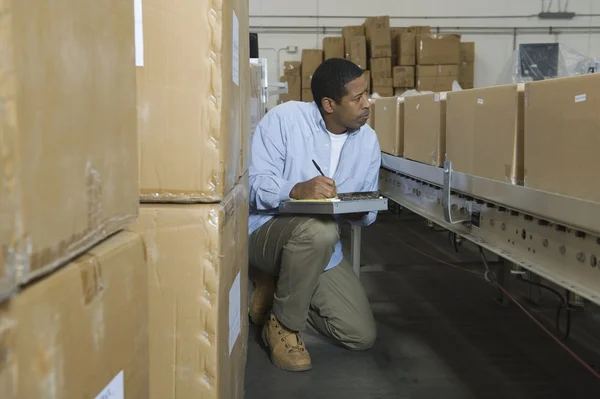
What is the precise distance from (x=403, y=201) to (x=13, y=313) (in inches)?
77.1

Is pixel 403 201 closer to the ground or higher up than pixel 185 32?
closer to the ground

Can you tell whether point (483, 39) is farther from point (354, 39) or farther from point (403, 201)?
point (403, 201)

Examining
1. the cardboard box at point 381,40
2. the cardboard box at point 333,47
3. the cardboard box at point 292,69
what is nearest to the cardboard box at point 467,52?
the cardboard box at point 381,40

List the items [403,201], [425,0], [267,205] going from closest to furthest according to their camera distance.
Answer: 1. [267,205]
2. [403,201]
3. [425,0]

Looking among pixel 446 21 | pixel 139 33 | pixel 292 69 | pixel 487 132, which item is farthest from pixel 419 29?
pixel 139 33

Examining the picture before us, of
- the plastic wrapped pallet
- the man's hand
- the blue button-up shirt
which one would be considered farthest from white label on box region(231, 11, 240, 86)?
the plastic wrapped pallet

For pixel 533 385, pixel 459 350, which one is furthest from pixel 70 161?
pixel 459 350

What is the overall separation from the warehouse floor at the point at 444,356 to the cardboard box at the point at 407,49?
326 cm

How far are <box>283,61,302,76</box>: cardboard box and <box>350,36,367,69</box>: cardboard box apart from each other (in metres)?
0.57

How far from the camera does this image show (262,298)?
2074mm

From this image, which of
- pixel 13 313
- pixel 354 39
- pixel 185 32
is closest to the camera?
pixel 13 313

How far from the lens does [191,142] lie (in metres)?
0.75

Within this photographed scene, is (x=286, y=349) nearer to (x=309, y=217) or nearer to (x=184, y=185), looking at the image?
(x=309, y=217)

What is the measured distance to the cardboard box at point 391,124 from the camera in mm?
2318
